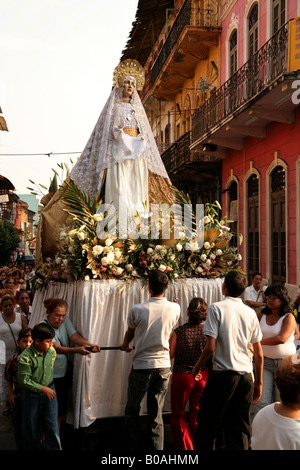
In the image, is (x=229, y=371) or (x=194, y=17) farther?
(x=194, y=17)

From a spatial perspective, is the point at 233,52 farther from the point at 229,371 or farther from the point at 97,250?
the point at 229,371

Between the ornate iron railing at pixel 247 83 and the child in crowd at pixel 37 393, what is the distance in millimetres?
8620

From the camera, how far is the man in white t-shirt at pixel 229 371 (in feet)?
14.0

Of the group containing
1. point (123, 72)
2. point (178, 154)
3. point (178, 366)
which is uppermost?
point (178, 154)

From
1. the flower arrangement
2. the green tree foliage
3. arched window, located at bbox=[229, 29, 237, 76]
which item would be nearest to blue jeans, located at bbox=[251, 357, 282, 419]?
the flower arrangement

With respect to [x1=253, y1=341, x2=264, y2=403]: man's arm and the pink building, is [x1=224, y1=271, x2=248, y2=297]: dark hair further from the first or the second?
the pink building

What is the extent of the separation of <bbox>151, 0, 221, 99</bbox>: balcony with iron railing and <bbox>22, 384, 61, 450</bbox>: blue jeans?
16061 millimetres

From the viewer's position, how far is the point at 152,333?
4.55 meters

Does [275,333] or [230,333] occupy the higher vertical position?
[230,333]

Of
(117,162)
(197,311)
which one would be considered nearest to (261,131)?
(117,162)

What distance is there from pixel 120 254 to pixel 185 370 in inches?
54.4

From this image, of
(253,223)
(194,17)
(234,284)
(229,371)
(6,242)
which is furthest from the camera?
(6,242)

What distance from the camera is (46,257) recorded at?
20.3ft

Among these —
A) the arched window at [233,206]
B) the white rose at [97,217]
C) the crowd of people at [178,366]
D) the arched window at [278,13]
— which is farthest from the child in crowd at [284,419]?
the arched window at [233,206]
